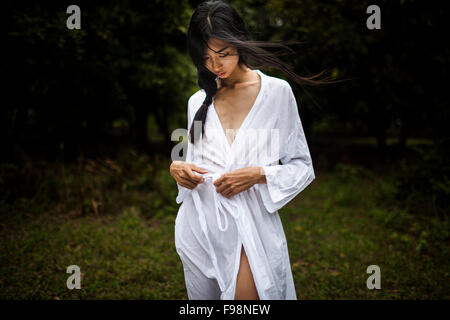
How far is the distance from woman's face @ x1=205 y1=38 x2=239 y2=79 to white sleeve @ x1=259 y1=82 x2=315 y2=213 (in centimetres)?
30

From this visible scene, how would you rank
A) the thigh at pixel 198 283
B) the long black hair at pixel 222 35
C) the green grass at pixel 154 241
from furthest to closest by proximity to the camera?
1. the green grass at pixel 154 241
2. the thigh at pixel 198 283
3. the long black hair at pixel 222 35

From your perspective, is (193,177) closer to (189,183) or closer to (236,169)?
(189,183)

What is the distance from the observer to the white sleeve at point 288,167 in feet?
4.96

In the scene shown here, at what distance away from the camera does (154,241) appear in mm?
4758

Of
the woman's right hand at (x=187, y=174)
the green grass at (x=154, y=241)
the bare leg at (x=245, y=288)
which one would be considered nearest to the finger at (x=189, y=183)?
the woman's right hand at (x=187, y=174)

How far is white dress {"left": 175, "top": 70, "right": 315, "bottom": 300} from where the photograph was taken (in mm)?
1504

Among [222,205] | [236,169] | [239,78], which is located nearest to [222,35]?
[239,78]

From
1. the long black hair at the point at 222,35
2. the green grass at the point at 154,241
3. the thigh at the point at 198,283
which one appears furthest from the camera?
the green grass at the point at 154,241

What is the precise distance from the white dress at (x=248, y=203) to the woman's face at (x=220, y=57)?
20cm

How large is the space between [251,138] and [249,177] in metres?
0.19

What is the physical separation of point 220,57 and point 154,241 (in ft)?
12.5

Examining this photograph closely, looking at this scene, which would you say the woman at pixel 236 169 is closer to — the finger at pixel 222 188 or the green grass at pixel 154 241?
the finger at pixel 222 188
